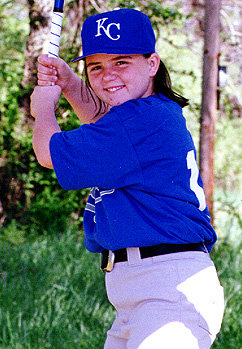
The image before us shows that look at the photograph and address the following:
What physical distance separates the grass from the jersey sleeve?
1.81m

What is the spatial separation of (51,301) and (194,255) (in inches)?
93.9

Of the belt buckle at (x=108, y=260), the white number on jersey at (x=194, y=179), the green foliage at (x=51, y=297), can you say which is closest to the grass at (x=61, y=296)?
the green foliage at (x=51, y=297)

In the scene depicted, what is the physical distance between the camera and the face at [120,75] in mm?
2121

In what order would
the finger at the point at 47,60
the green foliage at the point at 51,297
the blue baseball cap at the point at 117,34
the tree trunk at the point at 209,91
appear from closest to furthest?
1. the blue baseball cap at the point at 117,34
2. the finger at the point at 47,60
3. the green foliage at the point at 51,297
4. the tree trunk at the point at 209,91

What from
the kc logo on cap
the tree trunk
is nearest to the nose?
the kc logo on cap

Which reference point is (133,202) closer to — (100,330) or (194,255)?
(194,255)

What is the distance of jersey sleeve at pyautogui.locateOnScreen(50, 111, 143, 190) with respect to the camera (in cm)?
193

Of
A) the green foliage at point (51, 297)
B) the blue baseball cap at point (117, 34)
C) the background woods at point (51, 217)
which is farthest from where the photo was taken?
the background woods at point (51, 217)

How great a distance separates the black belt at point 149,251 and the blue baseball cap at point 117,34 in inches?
29.8

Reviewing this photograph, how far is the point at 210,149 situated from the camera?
5297 millimetres

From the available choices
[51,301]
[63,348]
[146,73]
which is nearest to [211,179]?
[51,301]

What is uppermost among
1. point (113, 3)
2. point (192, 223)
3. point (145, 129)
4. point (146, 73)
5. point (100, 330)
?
point (113, 3)

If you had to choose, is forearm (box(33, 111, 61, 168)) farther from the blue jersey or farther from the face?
the face

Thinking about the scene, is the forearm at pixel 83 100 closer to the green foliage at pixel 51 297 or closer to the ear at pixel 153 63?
the ear at pixel 153 63
